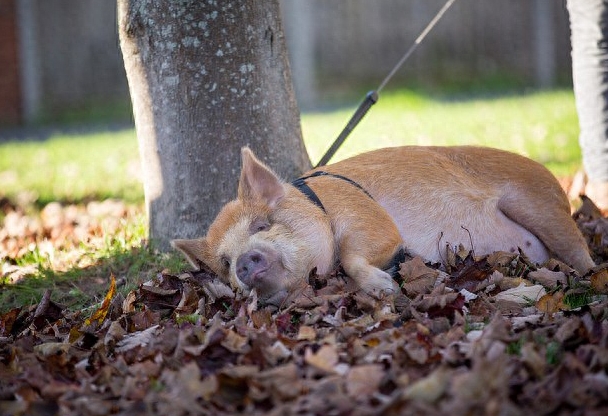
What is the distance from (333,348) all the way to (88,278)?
2.33 meters

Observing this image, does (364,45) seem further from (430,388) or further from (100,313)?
(430,388)

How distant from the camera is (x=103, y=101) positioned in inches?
632

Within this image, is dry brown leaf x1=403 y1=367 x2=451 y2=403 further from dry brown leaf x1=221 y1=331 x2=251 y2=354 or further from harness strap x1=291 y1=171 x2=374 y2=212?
harness strap x1=291 y1=171 x2=374 y2=212

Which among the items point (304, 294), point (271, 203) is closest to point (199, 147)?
point (271, 203)

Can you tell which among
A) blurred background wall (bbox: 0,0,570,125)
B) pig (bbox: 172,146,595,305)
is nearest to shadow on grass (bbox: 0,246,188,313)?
pig (bbox: 172,146,595,305)

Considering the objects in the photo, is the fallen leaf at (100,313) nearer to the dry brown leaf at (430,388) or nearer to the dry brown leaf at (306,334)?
the dry brown leaf at (306,334)

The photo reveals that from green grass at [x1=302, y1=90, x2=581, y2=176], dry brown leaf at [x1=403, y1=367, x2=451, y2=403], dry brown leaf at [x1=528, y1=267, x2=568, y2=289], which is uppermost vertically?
dry brown leaf at [x1=403, y1=367, x2=451, y2=403]

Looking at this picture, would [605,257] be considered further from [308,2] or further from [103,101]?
[103,101]

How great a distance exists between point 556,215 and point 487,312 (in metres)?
1.04

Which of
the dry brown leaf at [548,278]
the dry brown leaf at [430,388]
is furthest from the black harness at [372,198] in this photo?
the dry brown leaf at [430,388]

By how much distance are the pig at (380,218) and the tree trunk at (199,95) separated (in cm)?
60

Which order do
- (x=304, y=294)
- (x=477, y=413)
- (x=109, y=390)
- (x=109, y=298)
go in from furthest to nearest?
1. (x=109, y=298)
2. (x=304, y=294)
3. (x=109, y=390)
4. (x=477, y=413)

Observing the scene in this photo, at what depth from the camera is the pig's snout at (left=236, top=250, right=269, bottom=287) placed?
3.64 meters

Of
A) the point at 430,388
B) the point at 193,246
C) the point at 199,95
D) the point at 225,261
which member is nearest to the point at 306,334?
the point at 430,388
